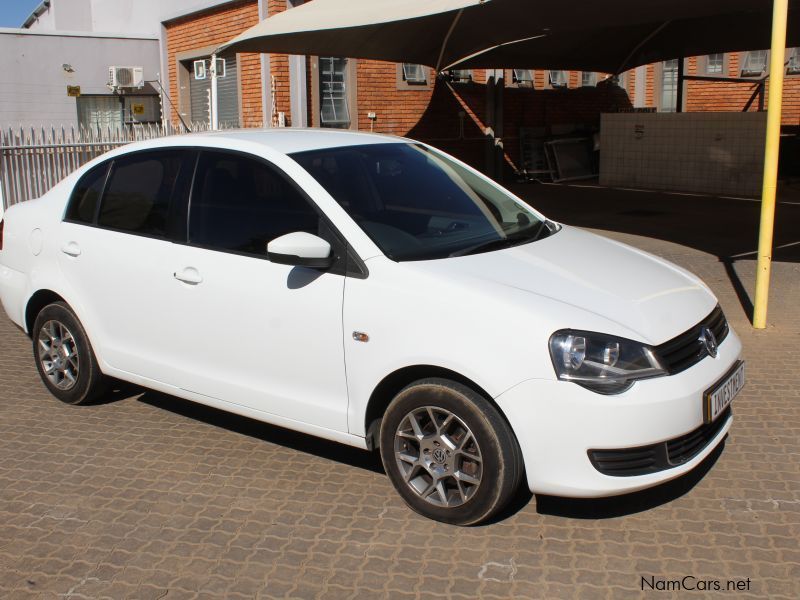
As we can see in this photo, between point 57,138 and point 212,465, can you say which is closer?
point 212,465

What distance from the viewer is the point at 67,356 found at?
17.9 feet

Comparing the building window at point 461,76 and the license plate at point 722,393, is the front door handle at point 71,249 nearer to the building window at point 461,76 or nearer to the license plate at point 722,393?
the license plate at point 722,393

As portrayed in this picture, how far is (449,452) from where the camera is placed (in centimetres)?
378

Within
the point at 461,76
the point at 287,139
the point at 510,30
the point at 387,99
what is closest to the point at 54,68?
the point at 387,99

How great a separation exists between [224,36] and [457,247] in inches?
569

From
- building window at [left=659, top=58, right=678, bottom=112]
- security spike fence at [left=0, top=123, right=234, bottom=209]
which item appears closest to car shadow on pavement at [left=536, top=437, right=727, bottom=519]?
security spike fence at [left=0, top=123, right=234, bottom=209]

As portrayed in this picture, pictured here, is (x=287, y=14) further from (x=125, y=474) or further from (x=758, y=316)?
(x=125, y=474)

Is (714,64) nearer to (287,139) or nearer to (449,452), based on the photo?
(287,139)

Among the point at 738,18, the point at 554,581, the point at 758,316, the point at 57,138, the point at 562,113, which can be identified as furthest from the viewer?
the point at 562,113

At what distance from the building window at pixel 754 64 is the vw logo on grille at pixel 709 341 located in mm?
19968

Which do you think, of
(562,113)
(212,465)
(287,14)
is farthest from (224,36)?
(212,465)

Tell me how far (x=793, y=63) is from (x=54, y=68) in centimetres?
1717
